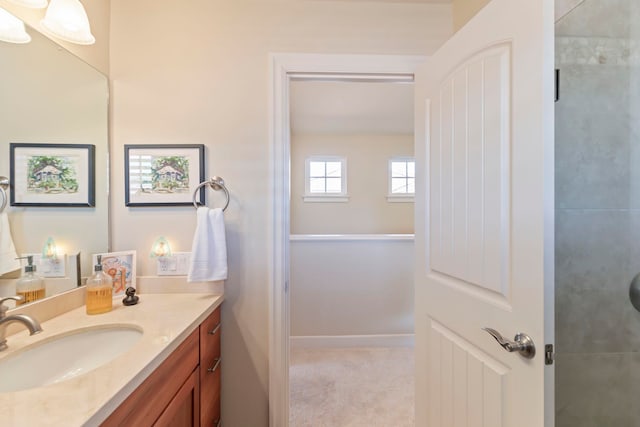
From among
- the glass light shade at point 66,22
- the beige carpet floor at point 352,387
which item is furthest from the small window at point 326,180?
the glass light shade at point 66,22

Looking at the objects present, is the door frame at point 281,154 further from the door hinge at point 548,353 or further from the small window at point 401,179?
the small window at point 401,179

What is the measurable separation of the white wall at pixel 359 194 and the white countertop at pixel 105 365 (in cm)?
278

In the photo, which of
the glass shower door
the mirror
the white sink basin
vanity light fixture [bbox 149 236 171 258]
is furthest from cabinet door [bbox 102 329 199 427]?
the glass shower door

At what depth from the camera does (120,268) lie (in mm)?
1321

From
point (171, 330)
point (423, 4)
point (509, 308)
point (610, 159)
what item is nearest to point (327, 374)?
point (171, 330)

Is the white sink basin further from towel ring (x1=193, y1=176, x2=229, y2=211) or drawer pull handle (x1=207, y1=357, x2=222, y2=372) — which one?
towel ring (x1=193, y1=176, x2=229, y2=211)

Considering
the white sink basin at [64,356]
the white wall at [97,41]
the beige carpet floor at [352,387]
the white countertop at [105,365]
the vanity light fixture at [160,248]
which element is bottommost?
the beige carpet floor at [352,387]

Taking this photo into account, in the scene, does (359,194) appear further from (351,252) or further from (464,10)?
(464,10)

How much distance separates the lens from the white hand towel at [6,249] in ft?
3.00

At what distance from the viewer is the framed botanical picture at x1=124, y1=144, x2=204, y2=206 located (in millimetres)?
1407

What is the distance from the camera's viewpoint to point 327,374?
2176 millimetres

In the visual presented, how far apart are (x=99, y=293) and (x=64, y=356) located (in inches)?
10.0

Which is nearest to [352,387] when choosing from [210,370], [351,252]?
[351,252]

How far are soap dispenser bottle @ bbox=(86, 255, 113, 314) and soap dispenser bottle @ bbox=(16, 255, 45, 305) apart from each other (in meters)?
0.14
